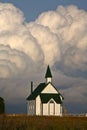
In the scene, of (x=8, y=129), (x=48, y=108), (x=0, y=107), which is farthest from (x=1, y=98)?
(x=8, y=129)

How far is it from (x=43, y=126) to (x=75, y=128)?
7.47 feet

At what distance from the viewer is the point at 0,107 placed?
60.3 metres

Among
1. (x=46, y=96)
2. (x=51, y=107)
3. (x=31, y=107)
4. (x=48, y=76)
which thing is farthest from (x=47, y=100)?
(x=31, y=107)

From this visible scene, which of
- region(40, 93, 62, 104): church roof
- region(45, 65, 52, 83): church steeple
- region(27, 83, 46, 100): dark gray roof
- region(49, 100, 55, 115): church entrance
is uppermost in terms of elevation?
region(45, 65, 52, 83): church steeple

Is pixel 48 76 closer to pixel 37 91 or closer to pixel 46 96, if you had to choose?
pixel 37 91

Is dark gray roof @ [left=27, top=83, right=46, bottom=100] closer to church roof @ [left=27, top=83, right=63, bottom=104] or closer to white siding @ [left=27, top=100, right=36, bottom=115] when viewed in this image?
church roof @ [left=27, top=83, right=63, bottom=104]

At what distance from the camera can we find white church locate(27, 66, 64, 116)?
295 ft

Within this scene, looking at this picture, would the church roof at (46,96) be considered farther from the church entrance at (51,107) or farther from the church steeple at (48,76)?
the church steeple at (48,76)

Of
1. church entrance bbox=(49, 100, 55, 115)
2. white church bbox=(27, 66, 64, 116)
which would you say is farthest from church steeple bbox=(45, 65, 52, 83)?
church entrance bbox=(49, 100, 55, 115)

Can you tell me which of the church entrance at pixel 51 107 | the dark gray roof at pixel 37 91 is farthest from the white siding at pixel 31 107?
the church entrance at pixel 51 107

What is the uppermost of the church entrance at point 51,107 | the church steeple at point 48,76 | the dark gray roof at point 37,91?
the church steeple at point 48,76

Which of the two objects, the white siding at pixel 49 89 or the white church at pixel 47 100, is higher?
the white siding at pixel 49 89

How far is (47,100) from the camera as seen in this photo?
8988cm

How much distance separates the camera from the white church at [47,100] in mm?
89938
